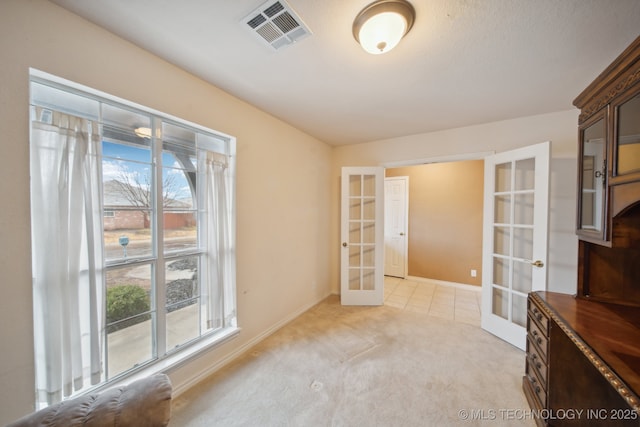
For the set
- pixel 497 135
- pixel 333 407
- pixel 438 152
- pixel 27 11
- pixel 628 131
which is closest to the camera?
pixel 27 11

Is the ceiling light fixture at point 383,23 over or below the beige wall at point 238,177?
over

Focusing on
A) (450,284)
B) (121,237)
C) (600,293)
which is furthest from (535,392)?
(121,237)

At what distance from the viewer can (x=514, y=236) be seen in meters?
2.39

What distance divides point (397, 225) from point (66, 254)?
181 inches

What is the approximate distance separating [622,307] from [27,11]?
12.2 feet

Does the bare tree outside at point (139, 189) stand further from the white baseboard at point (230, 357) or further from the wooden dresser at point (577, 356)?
the wooden dresser at point (577, 356)

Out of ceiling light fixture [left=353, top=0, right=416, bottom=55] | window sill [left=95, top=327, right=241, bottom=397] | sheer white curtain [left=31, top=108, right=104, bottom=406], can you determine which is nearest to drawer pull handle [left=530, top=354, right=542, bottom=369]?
ceiling light fixture [left=353, top=0, right=416, bottom=55]

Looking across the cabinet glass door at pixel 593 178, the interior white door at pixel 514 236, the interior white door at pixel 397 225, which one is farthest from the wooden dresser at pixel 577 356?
the interior white door at pixel 397 225

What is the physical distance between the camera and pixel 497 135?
103 inches

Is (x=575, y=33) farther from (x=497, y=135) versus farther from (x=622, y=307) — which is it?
(x=622, y=307)

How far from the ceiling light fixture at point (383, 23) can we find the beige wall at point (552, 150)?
2.04 metres

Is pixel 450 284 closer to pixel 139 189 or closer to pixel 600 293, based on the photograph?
pixel 600 293

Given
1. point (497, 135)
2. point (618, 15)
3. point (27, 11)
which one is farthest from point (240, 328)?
point (497, 135)

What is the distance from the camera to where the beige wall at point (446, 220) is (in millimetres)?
3963
